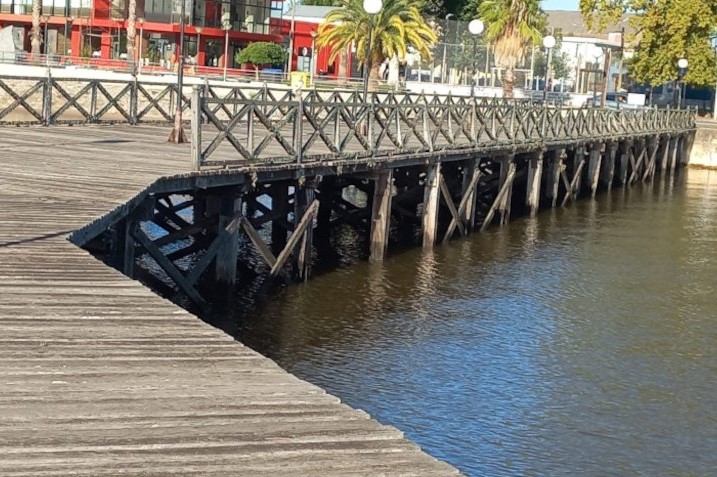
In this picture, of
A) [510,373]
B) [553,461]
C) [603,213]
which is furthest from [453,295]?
[603,213]

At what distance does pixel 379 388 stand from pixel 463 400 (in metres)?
0.99

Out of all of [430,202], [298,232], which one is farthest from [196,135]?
[430,202]

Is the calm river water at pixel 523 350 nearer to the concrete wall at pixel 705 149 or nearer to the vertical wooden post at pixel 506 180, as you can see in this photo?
the vertical wooden post at pixel 506 180

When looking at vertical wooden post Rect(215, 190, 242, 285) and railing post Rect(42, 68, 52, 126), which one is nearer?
vertical wooden post Rect(215, 190, 242, 285)

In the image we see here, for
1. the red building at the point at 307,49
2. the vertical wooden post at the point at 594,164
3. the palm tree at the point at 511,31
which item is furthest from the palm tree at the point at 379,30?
the red building at the point at 307,49

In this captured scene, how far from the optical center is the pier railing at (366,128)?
693 inches

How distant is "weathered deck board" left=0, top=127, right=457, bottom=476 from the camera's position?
5.91 meters

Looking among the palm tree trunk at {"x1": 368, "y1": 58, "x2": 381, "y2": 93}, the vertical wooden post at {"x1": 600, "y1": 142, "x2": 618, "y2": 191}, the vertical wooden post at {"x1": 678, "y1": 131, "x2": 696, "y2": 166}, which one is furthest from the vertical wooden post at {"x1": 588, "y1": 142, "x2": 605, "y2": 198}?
the vertical wooden post at {"x1": 678, "y1": 131, "x2": 696, "y2": 166}

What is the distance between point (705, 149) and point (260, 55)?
24.0 m

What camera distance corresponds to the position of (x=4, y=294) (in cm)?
927

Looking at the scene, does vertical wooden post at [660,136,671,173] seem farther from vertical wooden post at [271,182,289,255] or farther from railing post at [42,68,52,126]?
vertical wooden post at [271,182,289,255]

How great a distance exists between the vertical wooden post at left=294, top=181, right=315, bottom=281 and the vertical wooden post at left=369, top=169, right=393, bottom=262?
2662mm

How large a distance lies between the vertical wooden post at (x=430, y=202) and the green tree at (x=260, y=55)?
4315cm

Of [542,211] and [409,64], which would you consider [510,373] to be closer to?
[542,211]
